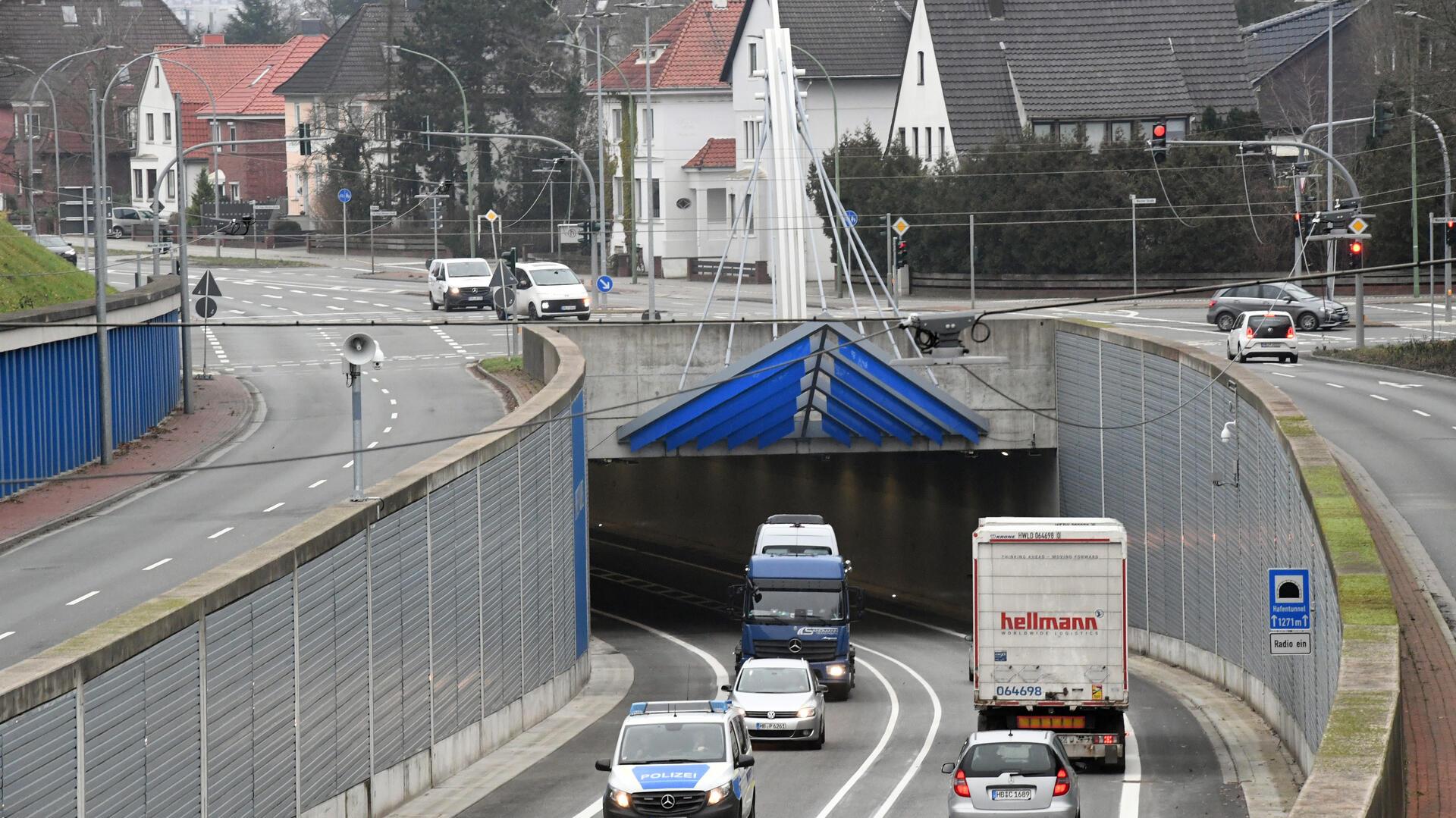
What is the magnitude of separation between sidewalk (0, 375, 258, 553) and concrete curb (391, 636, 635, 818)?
7.84 m

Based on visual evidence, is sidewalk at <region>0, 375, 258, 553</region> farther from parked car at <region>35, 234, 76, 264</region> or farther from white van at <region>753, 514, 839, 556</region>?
parked car at <region>35, 234, 76, 264</region>

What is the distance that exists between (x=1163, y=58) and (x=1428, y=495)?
154 feet

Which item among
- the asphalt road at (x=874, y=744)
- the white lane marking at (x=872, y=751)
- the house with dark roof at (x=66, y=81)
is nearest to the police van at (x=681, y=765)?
the asphalt road at (x=874, y=744)

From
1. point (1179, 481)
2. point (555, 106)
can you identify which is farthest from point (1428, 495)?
point (555, 106)

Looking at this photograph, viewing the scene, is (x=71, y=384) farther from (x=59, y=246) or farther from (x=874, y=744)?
(x=59, y=246)

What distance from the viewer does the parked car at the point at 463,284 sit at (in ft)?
216

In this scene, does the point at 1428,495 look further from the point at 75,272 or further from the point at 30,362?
the point at 75,272

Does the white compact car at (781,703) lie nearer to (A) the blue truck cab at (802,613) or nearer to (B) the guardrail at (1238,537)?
(A) the blue truck cab at (802,613)

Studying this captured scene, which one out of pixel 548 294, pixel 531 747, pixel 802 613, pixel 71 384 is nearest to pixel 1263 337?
pixel 548 294

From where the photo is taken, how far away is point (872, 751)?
27.9m

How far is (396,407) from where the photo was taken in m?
45.6

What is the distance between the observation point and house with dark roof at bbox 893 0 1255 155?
77.1 m

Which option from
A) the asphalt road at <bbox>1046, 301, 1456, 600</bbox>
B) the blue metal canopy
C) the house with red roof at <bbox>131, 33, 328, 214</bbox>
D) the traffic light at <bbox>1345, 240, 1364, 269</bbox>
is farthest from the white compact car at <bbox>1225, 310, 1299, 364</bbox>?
the house with red roof at <bbox>131, 33, 328, 214</bbox>

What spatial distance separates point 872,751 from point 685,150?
67855 mm
